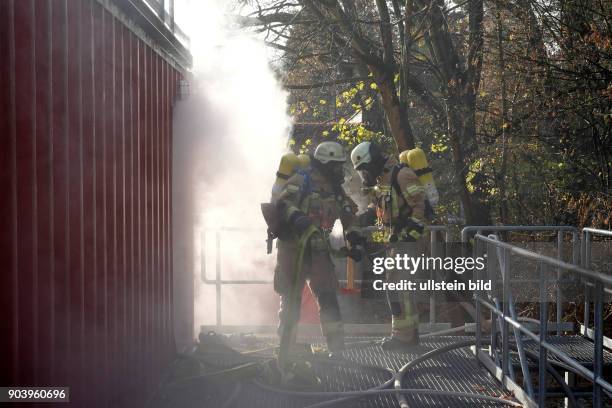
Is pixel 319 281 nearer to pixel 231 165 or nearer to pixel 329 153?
pixel 329 153

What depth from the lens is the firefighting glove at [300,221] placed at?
619 cm

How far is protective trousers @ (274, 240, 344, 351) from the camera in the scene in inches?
267

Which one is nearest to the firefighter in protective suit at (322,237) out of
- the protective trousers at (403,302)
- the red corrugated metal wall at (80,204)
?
the protective trousers at (403,302)

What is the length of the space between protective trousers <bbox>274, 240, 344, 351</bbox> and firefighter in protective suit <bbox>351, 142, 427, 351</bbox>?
0.63m

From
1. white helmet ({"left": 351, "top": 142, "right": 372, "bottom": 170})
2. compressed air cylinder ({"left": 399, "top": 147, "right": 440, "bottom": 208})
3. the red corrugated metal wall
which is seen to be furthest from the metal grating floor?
white helmet ({"left": 351, "top": 142, "right": 372, "bottom": 170})

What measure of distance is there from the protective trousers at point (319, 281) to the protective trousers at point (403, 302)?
67 cm

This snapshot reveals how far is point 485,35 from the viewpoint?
13141mm

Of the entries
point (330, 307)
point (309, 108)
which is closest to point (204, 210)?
point (330, 307)

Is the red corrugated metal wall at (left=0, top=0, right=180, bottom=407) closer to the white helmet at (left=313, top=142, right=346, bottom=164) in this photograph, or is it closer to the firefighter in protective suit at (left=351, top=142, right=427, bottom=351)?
the white helmet at (left=313, top=142, right=346, bottom=164)

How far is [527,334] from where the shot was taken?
199 inches

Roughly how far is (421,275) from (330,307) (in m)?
2.13

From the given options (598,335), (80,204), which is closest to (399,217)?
(598,335)

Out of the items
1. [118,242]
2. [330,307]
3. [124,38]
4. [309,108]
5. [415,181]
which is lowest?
[330,307]

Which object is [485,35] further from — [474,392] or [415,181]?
[474,392]
